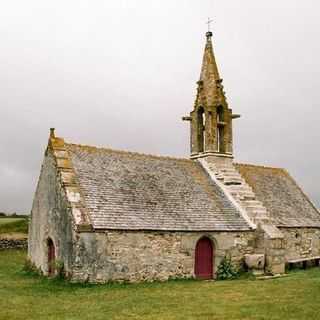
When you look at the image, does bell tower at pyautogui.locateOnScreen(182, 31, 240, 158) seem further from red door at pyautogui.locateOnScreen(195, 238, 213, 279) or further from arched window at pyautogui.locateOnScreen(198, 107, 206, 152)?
red door at pyautogui.locateOnScreen(195, 238, 213, 279)

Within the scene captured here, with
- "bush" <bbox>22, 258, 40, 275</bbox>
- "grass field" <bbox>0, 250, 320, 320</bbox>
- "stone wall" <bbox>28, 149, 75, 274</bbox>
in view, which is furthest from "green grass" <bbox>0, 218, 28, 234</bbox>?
"grass field" <bbox>0, 250, 320, 320</bbox>

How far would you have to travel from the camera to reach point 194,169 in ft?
94.8

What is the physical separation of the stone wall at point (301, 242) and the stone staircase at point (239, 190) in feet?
6.86

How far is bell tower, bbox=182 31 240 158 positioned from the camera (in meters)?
30.0

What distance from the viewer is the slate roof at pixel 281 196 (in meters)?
30.1

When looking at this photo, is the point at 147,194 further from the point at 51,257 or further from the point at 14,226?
the point at 14,226

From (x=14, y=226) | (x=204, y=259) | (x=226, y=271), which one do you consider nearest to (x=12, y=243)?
(x=14, y=226)

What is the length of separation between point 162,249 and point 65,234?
13.6 ft

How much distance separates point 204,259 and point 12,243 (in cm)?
1786

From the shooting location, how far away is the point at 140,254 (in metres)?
21.7

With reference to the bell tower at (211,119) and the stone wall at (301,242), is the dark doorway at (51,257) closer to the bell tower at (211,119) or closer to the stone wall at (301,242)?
the bell tower at (211,119)

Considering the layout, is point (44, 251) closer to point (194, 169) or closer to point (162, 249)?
point (162, 249)

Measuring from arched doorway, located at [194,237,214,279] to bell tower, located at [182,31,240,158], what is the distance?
6.99 m

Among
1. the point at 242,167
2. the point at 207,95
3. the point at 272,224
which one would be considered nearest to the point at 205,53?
the point at 207,95
